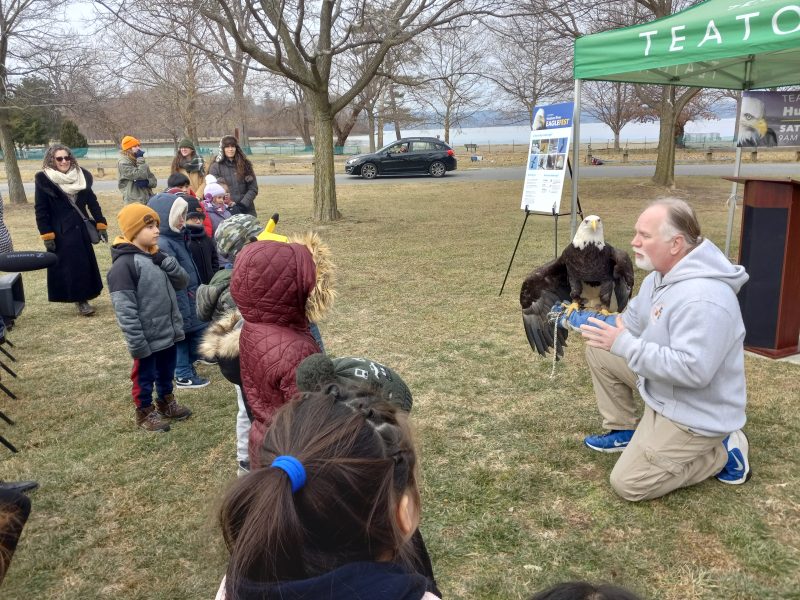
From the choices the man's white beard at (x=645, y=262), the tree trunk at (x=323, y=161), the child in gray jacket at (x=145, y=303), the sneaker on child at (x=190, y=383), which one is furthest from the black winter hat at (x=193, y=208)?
the tree trunk at (x=323, y=161)

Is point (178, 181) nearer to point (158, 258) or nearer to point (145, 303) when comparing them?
point (158, 258)

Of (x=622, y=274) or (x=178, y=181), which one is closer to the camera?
(x=622, y=274)

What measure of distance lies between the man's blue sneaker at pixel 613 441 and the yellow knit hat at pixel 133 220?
9.28 ft

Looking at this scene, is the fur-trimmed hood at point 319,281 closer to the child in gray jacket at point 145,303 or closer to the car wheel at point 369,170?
the child in gray jacket at point 145,303

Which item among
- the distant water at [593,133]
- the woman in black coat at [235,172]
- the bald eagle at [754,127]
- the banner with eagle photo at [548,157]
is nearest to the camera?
the banner with eagle photo at [548,157]

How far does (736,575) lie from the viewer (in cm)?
228

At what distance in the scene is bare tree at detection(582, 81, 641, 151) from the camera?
117ft

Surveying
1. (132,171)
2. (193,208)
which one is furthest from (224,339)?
(132,171)

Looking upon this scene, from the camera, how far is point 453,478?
9.95ft

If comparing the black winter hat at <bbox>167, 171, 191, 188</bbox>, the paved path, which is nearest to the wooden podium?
the black winter hat at <bbox>167, 171, 191, 188</bbox>

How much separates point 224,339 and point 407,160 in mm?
19782

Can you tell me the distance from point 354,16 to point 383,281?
18.7 ft

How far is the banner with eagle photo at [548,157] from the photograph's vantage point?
563 cm

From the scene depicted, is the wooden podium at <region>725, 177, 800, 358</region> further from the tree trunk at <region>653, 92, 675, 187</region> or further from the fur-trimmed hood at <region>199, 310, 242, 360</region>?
the tree trunk at <region>653, 92, 675, 187</region>
